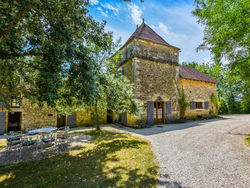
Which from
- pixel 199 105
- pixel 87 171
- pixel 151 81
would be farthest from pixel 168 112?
pixel 87 171

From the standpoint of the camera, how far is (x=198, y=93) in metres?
14.9

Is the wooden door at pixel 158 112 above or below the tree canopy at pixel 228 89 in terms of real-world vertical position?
below

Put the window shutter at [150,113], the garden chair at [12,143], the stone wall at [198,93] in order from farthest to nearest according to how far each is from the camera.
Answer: the stone wall at [198,93] < the window shutter at [150,113] < the garden chair at [12,143]

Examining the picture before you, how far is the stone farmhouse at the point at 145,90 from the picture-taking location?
10312mm

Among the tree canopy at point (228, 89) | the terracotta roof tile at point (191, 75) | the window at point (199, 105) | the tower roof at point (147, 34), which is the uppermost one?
the tower roof at point (147, 34)

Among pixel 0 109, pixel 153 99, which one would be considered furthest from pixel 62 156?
pixel 0 109

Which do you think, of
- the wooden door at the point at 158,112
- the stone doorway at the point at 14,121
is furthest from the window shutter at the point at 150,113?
the stone doorway at the point at 14,121

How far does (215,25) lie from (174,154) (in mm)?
5965

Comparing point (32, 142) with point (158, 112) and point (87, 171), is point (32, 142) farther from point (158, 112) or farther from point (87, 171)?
point (158, 112)

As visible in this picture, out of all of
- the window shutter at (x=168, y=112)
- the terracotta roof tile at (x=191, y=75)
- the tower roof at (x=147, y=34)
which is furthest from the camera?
the terracotta roof tile at (x=191, y=75)

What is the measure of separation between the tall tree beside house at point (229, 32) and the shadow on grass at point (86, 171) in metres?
6.03

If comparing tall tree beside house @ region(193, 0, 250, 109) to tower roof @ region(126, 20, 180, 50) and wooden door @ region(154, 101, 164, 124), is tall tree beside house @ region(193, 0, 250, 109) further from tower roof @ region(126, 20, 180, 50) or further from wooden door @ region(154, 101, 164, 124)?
wooden door @ region(154, 101, 164, 124)

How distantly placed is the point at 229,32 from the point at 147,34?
25.7ft

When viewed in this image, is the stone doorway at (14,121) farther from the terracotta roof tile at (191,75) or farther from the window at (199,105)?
the window at (199,105)
